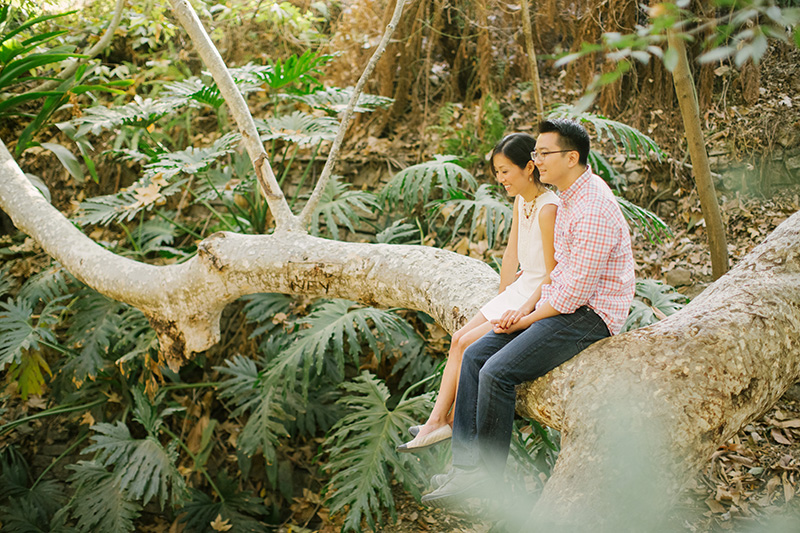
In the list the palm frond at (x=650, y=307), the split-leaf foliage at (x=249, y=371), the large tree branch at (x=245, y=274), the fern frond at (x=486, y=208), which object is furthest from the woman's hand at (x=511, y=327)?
the fern frond at (x=486, y=208)

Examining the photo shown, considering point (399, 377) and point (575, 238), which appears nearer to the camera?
point (575, 238)

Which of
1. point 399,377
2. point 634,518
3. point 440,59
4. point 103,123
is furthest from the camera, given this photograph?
point 440,59

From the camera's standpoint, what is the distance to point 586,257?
1700mm

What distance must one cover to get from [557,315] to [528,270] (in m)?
0.33

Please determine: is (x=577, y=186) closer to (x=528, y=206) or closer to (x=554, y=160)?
(x=554, y=160)

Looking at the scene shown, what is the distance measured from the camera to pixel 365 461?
2.99m

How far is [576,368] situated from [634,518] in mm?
473

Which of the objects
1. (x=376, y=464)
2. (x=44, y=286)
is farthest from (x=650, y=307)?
(x=44, y=286)

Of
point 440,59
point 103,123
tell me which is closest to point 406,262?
point 103,123

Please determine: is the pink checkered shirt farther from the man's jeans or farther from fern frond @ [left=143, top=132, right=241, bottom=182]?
fern frond @ [left=143, top=132, right=241, bottom=182]

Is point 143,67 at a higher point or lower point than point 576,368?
higher

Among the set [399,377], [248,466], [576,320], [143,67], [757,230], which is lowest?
[248,466]

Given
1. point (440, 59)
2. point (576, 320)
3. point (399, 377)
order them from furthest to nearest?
point (440, 59) → point (399, 377) → point (576, 320)

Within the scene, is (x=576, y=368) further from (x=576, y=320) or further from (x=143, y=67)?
(x=143, y=67)
